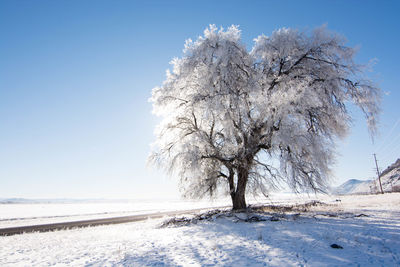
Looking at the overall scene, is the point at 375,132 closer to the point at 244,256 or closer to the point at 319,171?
the point at 319,171

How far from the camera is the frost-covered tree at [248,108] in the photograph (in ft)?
40.7

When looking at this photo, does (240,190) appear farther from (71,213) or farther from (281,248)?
(71,213)

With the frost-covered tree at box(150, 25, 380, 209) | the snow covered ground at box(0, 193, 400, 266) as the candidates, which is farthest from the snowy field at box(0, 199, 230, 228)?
the snow covered ground at box(0, 193, 400, 266)

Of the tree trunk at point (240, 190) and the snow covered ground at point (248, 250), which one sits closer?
the snow covered ground at point (248, 250)

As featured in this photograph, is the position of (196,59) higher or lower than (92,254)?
higher

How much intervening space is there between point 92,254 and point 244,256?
499 cm

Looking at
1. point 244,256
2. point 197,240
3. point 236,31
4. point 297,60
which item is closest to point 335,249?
point 244,256

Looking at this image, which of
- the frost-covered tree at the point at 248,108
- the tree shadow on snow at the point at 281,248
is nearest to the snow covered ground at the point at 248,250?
the tree shadow on snow at the point at 281,248

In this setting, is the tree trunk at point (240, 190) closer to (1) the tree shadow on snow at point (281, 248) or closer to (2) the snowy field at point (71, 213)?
(2) the snowy field at point (71, 213)

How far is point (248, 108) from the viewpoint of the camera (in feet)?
43.5

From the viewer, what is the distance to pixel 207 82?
13.6 metres

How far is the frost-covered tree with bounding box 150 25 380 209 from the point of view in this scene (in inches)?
488

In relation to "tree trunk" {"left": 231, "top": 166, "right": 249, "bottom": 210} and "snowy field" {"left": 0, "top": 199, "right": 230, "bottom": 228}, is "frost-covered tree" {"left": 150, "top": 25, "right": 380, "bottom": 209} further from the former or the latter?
"snowy field" {"left": 0, "top": 199, "right": 230, "bottom": 228}

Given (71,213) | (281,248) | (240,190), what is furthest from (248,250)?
(71,213)
